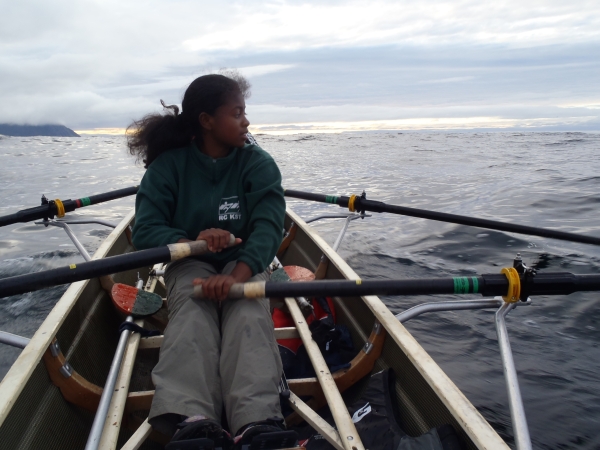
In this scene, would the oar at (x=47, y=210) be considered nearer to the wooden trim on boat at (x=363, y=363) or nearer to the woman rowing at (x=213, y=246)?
the woman rowing at (x=213, y=246)

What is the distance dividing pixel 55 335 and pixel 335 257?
7.34 feet

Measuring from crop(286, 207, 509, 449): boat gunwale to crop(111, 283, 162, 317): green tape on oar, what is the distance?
1460mm

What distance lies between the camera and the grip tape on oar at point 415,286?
2.30 m

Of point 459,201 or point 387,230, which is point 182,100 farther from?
point 459,201

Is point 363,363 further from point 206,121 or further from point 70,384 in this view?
point 206,121

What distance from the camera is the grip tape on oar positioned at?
230cm

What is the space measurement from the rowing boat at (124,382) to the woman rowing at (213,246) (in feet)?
1.06

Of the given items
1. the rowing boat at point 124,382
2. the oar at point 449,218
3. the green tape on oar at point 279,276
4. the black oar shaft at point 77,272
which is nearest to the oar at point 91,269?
the black oar shaft at point 77,272

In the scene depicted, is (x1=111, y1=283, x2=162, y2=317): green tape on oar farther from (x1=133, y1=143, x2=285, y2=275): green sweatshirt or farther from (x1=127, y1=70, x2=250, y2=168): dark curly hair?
(x1=127, y1=70, x2=250, y2=168): dark curly hair

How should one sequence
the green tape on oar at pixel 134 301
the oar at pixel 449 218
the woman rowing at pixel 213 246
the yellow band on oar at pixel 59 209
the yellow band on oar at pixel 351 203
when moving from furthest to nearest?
the yellow band on oar at pixel 351 203, the yellow band on oar at pixel 59 209, the oar at pixel 449 218, the green tape on oar at pixel 134 301, the woman rowing at pixel 213 246

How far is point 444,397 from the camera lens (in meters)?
2.01

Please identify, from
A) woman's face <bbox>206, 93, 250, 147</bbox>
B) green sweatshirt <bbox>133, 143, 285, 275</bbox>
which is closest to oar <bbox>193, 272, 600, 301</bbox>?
green sweatshirt <bbox>133, 143, 285, 275</bbox>

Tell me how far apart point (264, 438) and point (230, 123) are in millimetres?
1743

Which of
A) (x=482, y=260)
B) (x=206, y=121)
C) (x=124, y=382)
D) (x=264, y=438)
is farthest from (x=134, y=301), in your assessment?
(x=482, y=260)
